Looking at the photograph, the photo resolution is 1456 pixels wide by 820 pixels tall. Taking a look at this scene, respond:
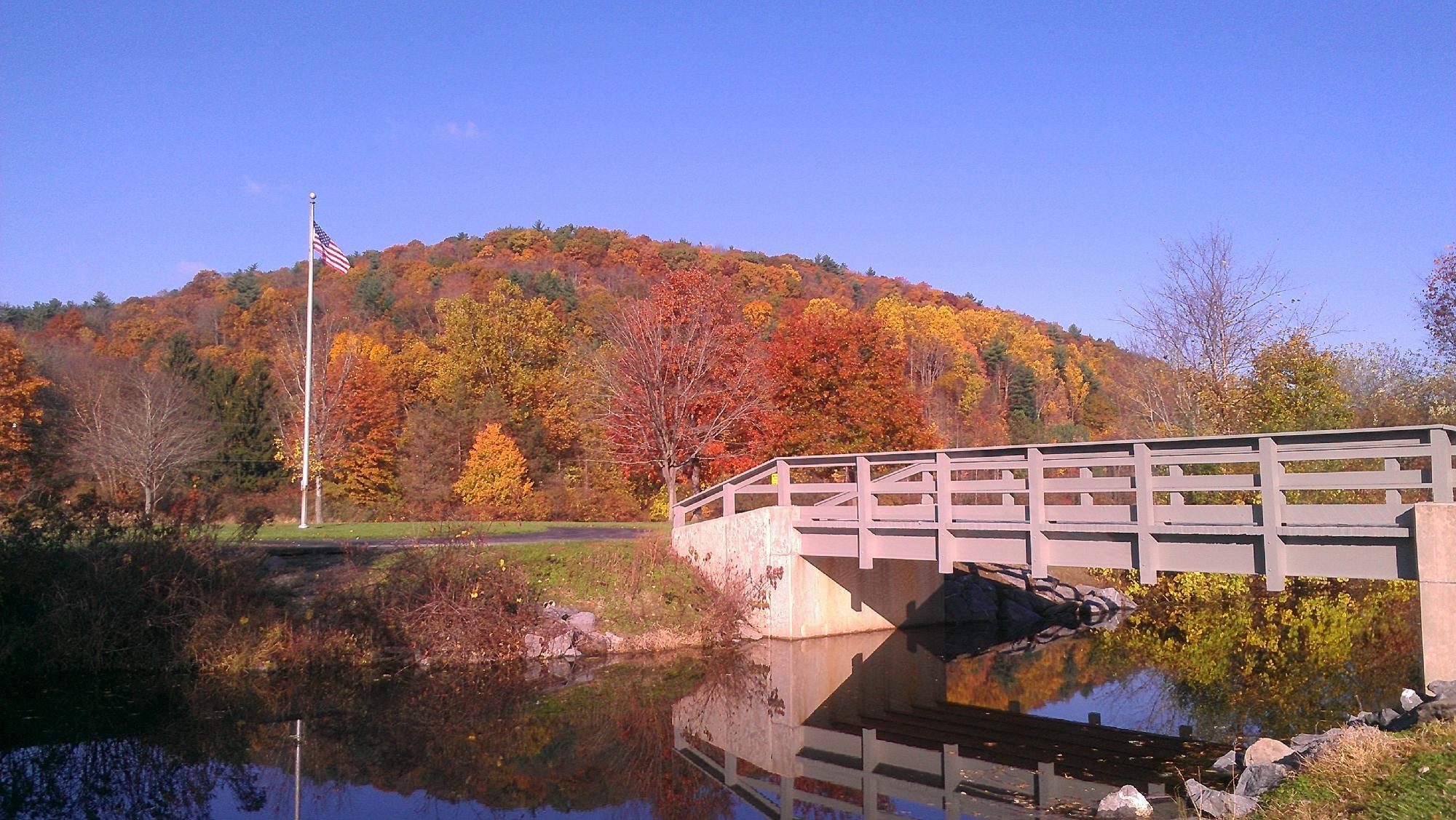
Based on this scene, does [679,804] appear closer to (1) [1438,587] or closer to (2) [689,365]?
(1) [1438,587]

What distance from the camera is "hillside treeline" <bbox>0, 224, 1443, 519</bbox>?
25.9m

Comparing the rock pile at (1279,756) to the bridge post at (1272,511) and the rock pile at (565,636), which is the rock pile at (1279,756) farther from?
the rock pile at (565,636)

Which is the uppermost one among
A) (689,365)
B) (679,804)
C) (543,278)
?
(543,278)

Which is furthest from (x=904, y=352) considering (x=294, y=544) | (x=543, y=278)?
(x=543, y=278)

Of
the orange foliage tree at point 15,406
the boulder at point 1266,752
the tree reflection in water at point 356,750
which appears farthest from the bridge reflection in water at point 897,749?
the orange foliage tree at point 15,406

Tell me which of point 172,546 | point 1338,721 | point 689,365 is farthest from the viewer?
point 689,365

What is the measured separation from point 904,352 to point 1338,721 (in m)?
16.9

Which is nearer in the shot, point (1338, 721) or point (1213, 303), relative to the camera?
point (1338, 721)

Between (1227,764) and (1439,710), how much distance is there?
2381 millimetres

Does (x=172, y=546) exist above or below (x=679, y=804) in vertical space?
above

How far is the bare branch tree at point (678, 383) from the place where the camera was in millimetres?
27688

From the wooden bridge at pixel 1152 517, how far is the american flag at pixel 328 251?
12022mm

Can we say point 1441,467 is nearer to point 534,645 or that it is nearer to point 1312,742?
point 1312,742

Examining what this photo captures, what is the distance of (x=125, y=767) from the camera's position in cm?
1001
